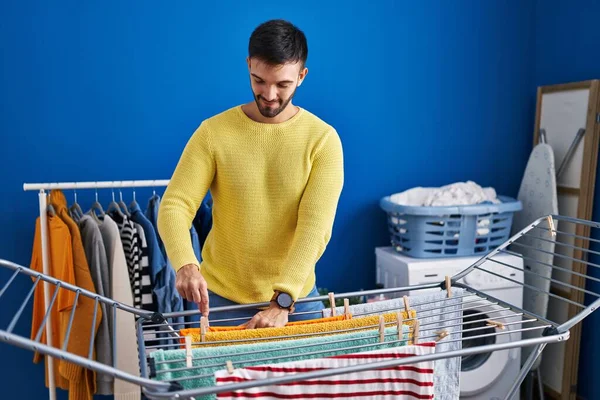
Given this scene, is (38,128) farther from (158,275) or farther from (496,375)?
(496,375)

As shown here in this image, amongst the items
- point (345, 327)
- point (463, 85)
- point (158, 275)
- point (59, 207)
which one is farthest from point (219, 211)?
point (463, 85)

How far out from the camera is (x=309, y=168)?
1463 mm

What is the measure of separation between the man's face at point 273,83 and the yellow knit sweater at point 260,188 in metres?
0.07

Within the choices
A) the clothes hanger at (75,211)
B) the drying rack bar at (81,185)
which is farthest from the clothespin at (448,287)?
the clothes hanger at (75,211)

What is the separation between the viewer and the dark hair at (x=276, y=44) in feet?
4.31

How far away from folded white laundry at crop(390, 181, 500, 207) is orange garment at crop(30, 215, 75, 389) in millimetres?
1349

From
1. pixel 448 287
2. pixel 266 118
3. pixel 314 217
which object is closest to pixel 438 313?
pixel 448 287

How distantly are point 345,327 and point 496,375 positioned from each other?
64.7 inches

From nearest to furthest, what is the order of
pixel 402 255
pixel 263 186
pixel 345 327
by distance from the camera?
pixel 345 327 < pixel 263 186 < pixel 402 255

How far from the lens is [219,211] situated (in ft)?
5.01

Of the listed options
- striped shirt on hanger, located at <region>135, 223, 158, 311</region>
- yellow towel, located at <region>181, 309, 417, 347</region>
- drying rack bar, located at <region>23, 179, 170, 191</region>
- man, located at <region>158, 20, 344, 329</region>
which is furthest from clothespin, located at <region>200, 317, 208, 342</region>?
drying rack bar, located at <region>23, 179, 170, 191</region>

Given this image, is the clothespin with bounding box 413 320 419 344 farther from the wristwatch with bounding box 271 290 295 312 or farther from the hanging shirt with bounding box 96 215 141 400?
the hanging shirt with bounding box 96 215 141 400

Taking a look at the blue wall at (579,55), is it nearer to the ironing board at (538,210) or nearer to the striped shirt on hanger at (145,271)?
the ironing board at (538,210)

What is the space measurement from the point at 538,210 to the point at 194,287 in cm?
201
